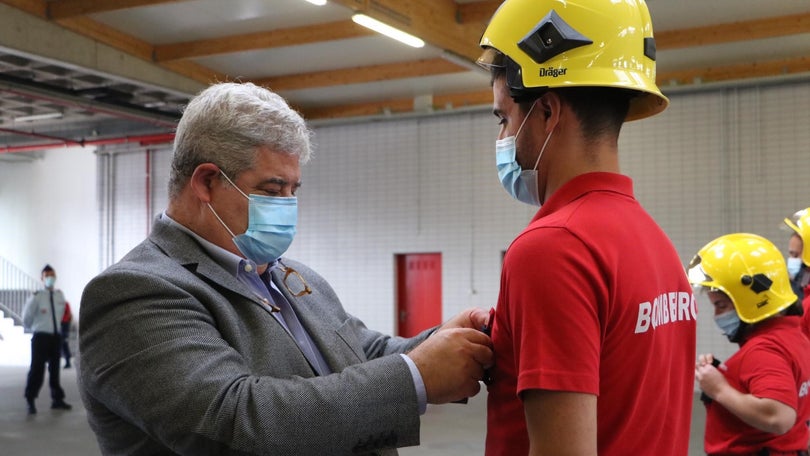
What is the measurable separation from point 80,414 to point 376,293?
20.9 ft

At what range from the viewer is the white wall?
20812mm

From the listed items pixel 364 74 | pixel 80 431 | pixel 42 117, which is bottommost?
pixel 80 431

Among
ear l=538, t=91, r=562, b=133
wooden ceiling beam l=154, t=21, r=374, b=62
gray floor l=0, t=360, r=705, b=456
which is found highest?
wooden ceiling beam l=154, t=21, r=374, b=62

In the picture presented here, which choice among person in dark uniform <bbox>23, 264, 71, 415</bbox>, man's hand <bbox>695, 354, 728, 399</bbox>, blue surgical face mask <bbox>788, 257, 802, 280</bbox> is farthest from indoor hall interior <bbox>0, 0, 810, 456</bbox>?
man's hand <bbox>695, 354, 728, 399</bbox>

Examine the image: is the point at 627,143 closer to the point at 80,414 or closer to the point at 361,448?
the point at 80,414

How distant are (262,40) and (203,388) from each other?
10.8 meters

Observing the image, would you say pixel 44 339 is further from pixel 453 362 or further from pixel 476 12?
pixel 453 362

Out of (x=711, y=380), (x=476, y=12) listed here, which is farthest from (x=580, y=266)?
(x=476, y=12)

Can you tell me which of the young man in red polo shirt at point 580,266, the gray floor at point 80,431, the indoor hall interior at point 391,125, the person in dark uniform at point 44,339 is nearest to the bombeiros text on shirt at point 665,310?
the young man in red polo shirt at point 580,266

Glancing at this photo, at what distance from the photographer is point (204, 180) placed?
1918 mm

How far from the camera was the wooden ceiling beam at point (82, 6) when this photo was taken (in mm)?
10234

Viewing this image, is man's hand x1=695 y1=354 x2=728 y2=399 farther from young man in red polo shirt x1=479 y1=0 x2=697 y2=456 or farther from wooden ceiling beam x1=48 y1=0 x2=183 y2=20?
wooden ceiling beam x1=48 y1=0 x2=183 y2=20

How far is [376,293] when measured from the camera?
15438 mm

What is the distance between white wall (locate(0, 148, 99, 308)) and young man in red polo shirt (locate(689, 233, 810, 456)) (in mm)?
18187
